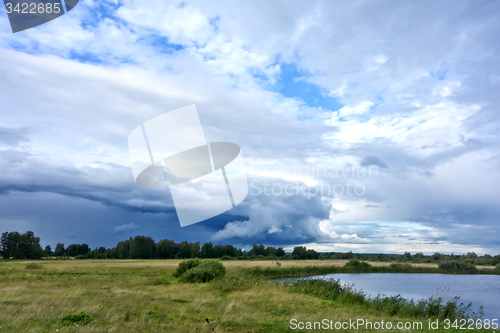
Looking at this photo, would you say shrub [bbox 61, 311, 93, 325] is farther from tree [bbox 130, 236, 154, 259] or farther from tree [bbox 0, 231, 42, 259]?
tree [bbox 130, 236, 154, 259]

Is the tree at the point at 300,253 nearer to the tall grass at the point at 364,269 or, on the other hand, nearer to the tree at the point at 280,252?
the tree at the point at 280,252

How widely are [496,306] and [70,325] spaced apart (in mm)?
37191

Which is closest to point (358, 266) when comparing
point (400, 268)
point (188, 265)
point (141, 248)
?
point (400, 268)

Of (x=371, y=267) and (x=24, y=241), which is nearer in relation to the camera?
(x=371, y=267)

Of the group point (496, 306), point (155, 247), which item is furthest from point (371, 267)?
point (155, 247)

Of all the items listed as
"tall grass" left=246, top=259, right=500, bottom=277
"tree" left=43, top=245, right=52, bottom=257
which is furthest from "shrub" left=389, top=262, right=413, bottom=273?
"tree" left=43, top=245, right=52, bottom=257

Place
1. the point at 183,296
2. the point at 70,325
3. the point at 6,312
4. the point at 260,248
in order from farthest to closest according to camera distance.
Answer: the point at 260,248 < the point at 183,296 < the point at 6,312 < the point at 70,325

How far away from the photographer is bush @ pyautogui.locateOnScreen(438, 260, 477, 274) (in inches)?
3162

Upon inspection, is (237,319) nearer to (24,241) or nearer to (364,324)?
(364,324)

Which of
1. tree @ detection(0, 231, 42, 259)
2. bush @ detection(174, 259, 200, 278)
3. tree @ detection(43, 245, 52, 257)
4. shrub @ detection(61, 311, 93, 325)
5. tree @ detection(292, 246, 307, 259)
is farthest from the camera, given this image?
tree @ detection(292, 246, 307, 259)

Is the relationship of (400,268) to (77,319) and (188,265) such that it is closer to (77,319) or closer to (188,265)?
(188,265)

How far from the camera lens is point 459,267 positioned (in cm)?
8312

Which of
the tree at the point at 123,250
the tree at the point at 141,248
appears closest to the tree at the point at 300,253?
the tree at the point at 141,248

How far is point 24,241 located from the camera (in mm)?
121062
